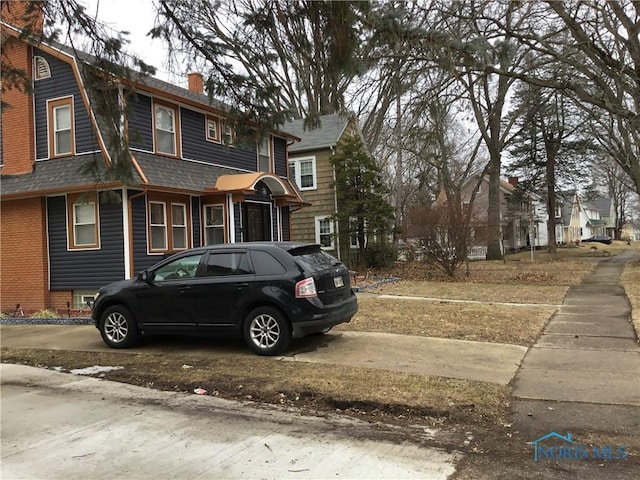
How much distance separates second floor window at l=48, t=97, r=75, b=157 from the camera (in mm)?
14141

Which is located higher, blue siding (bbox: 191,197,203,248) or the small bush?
blue siding (bbox: 191,197,203,248)

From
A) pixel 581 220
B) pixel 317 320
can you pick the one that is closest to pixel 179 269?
pixel 317 320

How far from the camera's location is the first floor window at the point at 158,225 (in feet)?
47.0

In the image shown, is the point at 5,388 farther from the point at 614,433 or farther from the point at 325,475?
the point at 614,433

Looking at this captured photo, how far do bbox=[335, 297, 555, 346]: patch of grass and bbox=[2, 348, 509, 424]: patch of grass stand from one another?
8.79ft

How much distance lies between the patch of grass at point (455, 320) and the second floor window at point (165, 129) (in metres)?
7.31

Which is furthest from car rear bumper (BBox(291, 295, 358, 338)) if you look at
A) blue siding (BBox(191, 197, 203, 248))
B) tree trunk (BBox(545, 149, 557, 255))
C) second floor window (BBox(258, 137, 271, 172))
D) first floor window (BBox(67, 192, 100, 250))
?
tree trunk (BBox(545, 149, 557, 255))

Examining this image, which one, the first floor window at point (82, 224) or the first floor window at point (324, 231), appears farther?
the first floor window at point (324, 231)

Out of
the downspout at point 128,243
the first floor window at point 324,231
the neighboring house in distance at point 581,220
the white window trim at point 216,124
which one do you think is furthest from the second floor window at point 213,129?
the neighboring house in distance at point 581,220

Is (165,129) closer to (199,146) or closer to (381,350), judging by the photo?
(199,146)

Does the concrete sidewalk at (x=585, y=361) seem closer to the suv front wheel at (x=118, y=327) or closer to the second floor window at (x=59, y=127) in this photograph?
the suv front wheel at (x=118, y=327)

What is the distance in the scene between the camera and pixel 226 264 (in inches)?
310

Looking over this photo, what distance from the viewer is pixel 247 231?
17125 millimetres

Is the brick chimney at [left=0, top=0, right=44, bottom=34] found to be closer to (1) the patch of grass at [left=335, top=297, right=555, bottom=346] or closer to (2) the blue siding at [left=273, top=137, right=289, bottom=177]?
(1) the patch of grass at [left=335, top=297, right=555, bottom=346]
